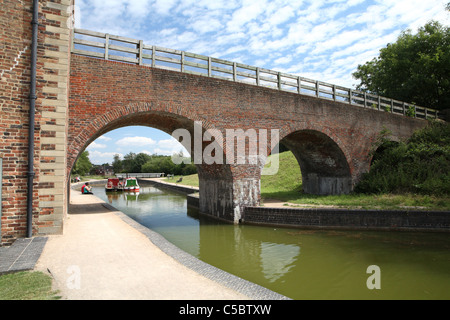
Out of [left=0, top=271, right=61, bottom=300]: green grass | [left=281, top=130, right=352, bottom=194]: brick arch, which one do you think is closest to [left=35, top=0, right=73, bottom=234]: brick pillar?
[left=0, top=271, right=61, bottom=300]: green grass

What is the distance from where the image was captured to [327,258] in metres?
6.34

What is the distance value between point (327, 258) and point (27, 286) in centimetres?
567

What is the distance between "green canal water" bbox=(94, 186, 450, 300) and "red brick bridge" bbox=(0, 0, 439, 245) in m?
2.36

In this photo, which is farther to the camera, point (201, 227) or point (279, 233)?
point (201, 227)

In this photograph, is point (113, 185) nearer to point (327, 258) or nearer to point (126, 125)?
point (126, 125)

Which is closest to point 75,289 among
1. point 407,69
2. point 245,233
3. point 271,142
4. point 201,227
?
point 245,233

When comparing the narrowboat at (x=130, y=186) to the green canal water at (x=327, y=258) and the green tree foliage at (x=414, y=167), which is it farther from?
the green tree foliage at (x=414, y=167)

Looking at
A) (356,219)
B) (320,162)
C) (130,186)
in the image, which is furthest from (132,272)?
(130,186)

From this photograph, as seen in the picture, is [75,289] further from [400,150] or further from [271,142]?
[400,150]

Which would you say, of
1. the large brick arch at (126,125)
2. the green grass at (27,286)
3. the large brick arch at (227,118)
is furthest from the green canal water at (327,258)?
the large brick arch at (126,125)

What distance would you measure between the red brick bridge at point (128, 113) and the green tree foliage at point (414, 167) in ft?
2.78

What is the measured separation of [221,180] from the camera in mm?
10984

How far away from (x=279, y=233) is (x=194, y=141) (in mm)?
4957
